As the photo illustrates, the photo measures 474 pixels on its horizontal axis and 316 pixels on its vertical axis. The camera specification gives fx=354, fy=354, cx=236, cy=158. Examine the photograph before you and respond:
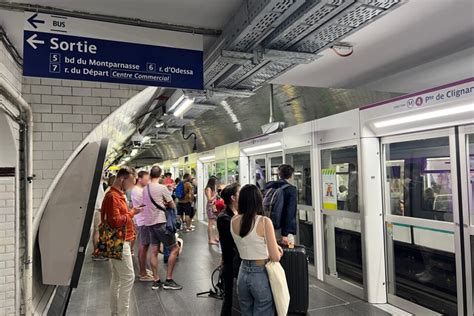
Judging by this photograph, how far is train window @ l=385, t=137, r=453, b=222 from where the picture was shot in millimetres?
3898

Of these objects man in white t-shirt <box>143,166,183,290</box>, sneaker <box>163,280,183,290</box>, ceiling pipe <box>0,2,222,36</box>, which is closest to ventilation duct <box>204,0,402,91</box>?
ceiling pipe <box>0,2,222,36</box>

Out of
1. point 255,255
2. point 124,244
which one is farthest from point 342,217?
point 124,244

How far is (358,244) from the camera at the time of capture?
Answer: 497cm

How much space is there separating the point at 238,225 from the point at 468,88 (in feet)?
8.07

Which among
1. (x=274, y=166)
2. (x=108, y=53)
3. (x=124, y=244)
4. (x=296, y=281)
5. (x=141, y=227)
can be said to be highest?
(x=108, y=53)

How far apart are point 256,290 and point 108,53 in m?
2.27

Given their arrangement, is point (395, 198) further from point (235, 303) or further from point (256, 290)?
point (256, 290)

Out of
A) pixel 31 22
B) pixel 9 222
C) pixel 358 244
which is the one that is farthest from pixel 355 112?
pixel 9 222

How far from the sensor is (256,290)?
106 inches

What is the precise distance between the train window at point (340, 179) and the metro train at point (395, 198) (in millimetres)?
15

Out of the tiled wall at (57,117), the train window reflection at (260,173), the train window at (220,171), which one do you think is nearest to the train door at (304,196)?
the train window reflection at (260,173)

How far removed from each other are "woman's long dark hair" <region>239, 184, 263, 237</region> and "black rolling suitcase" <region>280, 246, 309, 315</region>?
77 cm

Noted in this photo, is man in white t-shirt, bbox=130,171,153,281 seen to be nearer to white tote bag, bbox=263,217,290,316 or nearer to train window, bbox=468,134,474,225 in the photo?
white tote bag, bbox=263,217,290,316

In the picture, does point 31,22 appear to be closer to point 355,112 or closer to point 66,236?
point 66,236
